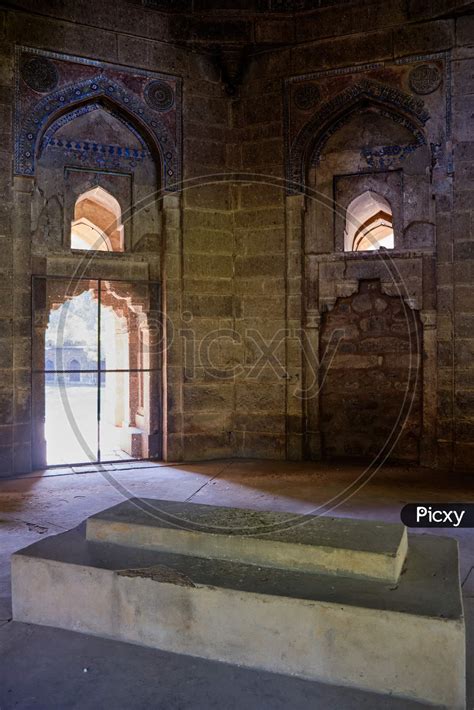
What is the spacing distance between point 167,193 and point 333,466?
12.4ft

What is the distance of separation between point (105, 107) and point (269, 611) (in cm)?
645

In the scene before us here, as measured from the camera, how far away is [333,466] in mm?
7168

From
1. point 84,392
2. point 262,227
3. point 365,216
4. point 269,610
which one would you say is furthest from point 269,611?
point 84,392

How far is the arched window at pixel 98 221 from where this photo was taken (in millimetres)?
7597

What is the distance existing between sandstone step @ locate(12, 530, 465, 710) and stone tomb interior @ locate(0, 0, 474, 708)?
3210 mm

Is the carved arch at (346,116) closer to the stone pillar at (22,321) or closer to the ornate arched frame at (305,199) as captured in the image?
the ornate arched frame at (305,199)

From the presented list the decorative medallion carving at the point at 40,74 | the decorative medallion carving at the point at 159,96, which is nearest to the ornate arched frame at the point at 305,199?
the decorative medallion carving at the point at 159,96

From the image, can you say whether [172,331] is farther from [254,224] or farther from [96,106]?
[96,106]

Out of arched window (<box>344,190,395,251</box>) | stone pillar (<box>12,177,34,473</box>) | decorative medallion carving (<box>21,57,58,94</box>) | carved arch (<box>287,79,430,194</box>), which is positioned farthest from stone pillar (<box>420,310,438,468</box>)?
decorative medallion carving (<box>21,57,58,94</box>)

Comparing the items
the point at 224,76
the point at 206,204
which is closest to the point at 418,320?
the point at 206,204

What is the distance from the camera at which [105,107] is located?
738 cm

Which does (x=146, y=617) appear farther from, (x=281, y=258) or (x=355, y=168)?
(x=355, y=168)

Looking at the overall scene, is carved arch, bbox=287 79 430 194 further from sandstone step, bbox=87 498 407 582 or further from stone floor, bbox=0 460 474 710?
sandstone step, bbox=87 498 407 582

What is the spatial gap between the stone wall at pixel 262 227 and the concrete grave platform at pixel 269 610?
3978 mm
